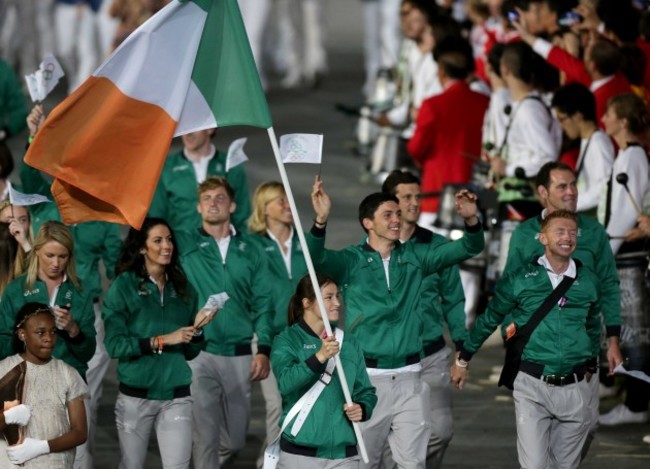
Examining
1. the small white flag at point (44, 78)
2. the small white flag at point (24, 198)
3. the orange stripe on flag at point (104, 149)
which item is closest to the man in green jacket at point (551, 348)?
the orange stripe on flag at point (104, 149)

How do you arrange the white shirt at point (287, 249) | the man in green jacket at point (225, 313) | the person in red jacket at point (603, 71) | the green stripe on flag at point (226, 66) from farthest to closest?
the person in red jacket at point (603, 71), the white shirt at point (287, 249), the man in green jacket at point (225, 313), the green stripe on flag at point (226, 66)

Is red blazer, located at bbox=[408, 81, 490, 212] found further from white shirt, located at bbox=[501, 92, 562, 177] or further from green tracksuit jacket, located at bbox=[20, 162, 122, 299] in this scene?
green tracksuit jacket, located at bbox=[20, 162, 122, 299]

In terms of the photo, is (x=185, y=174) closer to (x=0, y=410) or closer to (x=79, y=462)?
(x=79, y=462)

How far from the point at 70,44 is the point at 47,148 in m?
15.7

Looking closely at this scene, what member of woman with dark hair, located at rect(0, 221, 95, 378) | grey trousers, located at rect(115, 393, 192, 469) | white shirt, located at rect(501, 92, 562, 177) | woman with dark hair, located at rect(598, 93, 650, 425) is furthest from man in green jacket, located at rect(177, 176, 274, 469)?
white shirt, located at rect(501, 92, 562, 177)

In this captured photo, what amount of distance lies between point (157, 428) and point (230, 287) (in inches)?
55.7

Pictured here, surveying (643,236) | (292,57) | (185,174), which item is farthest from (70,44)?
(643,236)

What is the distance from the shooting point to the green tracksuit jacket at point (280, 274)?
13141mm

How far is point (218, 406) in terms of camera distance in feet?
42.4

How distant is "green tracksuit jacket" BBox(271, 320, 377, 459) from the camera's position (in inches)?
416

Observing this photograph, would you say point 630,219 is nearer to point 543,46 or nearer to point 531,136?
point 531,136

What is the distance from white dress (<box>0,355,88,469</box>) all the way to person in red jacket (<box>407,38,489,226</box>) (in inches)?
243

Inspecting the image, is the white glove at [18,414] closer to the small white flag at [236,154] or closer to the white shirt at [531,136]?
the small white flag at [236,154]

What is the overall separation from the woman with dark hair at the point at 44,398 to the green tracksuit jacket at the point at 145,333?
0.84 metres
